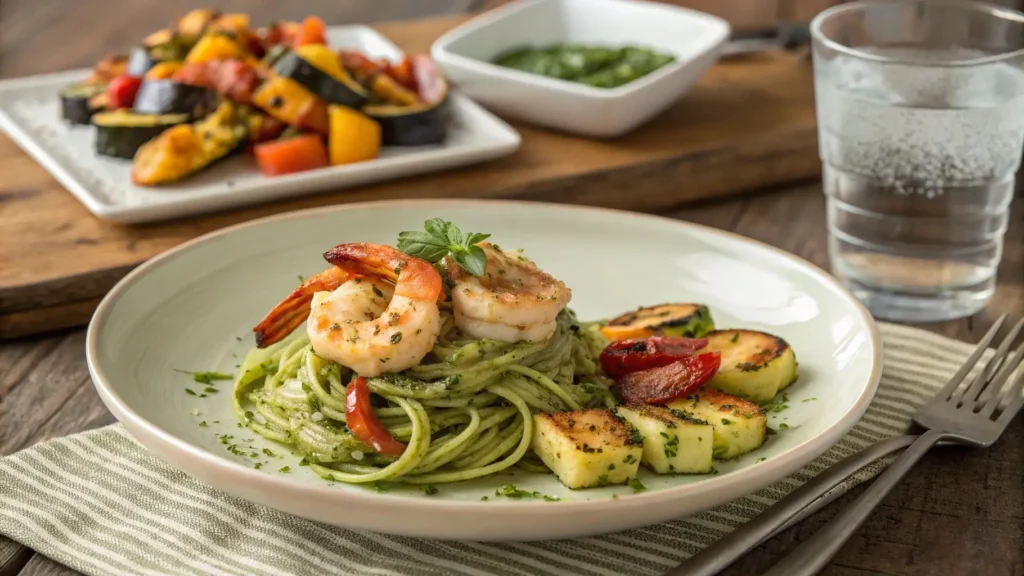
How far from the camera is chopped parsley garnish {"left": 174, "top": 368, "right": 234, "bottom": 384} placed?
2738mm

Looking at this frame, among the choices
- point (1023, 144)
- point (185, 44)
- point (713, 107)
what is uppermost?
point (185, 44)

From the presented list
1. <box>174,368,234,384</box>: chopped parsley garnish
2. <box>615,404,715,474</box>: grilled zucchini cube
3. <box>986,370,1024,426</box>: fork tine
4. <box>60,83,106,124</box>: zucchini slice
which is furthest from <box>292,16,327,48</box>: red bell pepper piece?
A: <box>986,370,1024,426</box>: fork tine

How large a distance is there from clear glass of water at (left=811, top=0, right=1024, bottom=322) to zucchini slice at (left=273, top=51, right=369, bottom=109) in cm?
171

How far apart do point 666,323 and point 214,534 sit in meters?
1.18

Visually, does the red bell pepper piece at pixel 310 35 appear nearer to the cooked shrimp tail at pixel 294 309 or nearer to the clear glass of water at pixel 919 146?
the clear glass of water at pixel 919 146

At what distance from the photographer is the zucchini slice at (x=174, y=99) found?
426cm

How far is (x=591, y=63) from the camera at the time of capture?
5.02 m

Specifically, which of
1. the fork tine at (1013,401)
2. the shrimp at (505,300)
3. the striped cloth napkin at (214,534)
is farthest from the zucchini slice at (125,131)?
the fork tine at (1013,401)

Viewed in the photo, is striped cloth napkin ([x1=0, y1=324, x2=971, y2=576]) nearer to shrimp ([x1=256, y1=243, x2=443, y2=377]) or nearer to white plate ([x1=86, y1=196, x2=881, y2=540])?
white plate ([x1=86, y1=196, x2=881, y2=540])

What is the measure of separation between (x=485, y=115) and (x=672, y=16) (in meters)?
1.22

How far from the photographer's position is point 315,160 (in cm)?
419

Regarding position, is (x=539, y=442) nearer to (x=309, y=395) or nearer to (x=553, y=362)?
(x=553, y=362)

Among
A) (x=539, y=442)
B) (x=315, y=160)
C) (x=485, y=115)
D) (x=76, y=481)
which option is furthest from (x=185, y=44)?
(x=539, y=442)

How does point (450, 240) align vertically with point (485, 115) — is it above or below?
above
